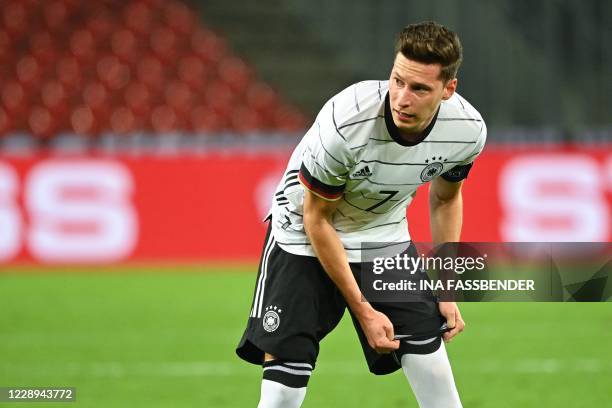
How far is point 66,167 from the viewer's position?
33.6ft

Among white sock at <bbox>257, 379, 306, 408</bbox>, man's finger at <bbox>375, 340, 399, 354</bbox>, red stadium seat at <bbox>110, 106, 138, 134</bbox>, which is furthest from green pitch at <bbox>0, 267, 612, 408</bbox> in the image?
red stadium seat at <bbox>110, 106, 138, 134</bbox>

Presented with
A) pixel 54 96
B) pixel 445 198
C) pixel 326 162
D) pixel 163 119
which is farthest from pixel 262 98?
pixel 326 162

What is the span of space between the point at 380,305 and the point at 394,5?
32.2 ft

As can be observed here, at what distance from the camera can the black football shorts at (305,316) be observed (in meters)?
3.67

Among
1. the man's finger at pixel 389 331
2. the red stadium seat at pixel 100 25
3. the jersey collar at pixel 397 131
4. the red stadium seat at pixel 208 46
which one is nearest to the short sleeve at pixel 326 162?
the jersey collar at pixel 397 131

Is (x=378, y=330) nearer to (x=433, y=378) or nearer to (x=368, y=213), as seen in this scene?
(x=433, y=378)

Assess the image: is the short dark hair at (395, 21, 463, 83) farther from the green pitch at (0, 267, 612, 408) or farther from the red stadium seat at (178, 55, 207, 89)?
the red stadium seat at (178, 55, 207, 89)

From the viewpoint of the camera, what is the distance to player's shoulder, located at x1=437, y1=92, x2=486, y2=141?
3.60 meters

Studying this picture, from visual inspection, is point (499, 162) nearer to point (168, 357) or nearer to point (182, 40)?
point (168, 357)

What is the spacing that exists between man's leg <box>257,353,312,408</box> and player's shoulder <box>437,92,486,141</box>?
0.95 metres

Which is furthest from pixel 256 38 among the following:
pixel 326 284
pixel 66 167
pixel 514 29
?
pixel 326 284

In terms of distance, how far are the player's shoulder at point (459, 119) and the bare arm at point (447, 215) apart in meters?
0.26

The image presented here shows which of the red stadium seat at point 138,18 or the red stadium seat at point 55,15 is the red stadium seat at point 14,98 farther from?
the red stadium seat at point 138,18

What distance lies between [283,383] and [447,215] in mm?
866
